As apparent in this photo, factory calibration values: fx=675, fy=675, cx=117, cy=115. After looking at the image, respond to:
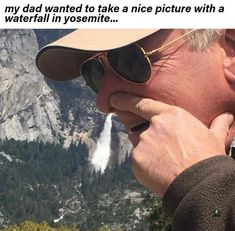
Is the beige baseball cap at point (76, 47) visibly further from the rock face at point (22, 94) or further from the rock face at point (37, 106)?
the rock face at point (22, 94)

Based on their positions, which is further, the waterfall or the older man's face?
the waterfall

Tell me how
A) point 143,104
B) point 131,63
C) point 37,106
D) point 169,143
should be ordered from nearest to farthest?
point 169,143
point 143,104
point 131,63
point 37,106

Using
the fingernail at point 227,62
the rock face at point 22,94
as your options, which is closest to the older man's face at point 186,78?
the fingernail at point 227,62

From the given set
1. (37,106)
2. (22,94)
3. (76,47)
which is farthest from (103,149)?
(76,47)

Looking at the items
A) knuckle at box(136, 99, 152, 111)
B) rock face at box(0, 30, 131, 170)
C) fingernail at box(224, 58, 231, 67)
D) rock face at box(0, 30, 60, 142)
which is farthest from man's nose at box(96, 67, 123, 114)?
rock face at box(0, 30, 60, 142)

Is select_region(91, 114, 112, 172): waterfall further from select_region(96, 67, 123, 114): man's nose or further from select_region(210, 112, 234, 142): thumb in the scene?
select_region(210, 112, 234, 142): thumb

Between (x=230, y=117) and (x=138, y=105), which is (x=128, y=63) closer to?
(x=138, y=105)

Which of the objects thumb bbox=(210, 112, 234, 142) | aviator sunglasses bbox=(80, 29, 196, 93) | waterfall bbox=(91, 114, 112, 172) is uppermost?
aviator sunglasses bbox=(80, 29, 196, 93)
